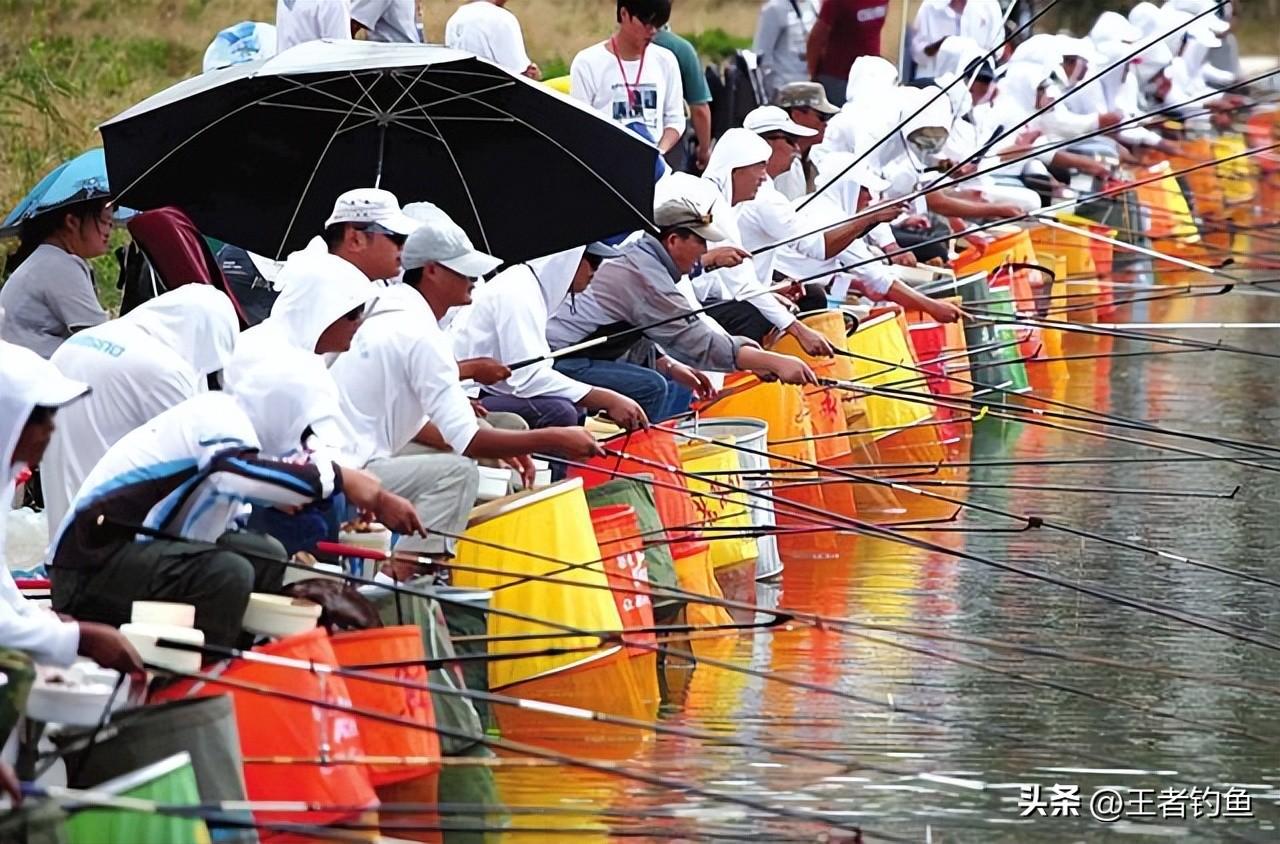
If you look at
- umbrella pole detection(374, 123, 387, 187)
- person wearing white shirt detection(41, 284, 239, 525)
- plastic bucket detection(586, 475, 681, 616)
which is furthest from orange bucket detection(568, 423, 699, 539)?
person wearing white shirt detection(41, 284, 239, 525)

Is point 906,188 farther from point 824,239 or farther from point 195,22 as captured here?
point 195,22

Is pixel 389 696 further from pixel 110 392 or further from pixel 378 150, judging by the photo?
pixel 378 150

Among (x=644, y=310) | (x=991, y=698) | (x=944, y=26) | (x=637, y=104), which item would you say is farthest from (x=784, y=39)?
(x=991, y=698)

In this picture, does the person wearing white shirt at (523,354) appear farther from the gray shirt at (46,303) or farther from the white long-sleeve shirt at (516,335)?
the gray shirt at (46,303)

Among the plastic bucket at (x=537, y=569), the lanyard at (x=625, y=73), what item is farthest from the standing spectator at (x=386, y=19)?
the plastic bucket at (x=537, y=569)

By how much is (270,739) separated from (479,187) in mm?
4281

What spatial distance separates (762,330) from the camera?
1267cm

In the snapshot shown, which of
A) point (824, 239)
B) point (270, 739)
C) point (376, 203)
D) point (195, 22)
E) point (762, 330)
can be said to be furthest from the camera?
point (195, 22)

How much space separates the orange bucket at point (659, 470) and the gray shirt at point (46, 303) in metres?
1.80

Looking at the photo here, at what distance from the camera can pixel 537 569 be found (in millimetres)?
8633

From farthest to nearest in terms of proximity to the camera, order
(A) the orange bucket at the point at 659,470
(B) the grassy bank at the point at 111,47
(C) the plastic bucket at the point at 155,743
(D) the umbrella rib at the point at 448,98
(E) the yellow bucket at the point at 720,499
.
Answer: (B) the grassy bank at the point at 111,47
(E) the yellow bucket at the point at 720,499
(D) the umbrella rib at the point at 448,98
(A) the orange bucket at the point at 659,470
(C) the plastic bucket at the point at 155,743

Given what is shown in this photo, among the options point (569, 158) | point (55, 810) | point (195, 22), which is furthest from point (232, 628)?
point (195, 22)

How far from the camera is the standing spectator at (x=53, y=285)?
31.0ft

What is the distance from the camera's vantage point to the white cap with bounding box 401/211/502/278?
9000mm
